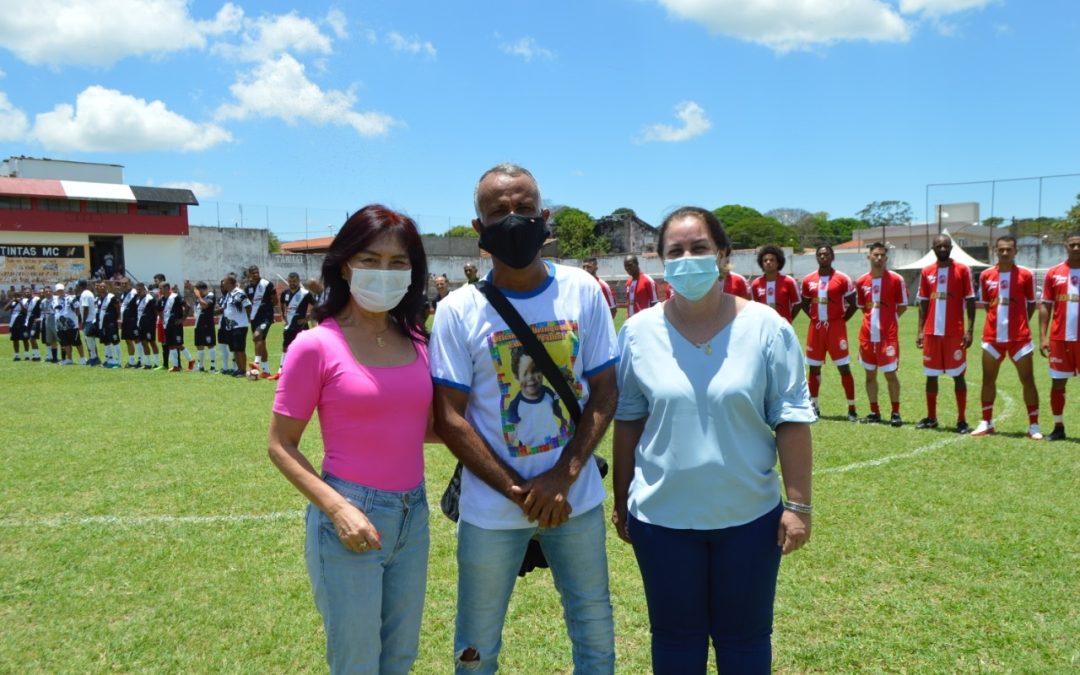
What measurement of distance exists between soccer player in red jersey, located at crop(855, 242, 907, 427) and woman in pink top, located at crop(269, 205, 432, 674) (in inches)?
332

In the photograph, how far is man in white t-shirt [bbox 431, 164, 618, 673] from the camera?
2738 mm

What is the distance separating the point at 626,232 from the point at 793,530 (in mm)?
81869

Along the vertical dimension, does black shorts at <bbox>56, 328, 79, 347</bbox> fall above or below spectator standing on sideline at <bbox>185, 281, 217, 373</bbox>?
below

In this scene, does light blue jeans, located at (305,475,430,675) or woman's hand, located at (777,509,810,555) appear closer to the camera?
light blue jeans, located at (305,475,430,675)

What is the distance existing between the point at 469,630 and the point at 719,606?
862 millimetres

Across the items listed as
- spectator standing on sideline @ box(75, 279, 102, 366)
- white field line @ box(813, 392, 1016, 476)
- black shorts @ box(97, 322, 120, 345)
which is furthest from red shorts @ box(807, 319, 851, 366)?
spectator standing on sideline @ box(75, 279, 102, 366)

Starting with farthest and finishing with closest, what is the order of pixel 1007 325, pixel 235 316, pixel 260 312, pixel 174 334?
1. pixel 174 334
2. pixel 235 316
3. pixel 260 312
4. pixel 1007 325

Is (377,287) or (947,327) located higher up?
(377,287)

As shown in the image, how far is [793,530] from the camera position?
271 cm

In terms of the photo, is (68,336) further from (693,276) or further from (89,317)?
(693,276)

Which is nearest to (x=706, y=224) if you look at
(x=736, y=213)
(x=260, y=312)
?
(x=260, y=312)

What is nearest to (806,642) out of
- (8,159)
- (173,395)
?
(173,395)

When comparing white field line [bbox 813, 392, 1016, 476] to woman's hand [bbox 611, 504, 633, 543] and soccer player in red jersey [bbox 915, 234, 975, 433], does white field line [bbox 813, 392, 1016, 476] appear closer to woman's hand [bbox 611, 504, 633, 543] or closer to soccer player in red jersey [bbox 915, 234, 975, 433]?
soccer player in red jersey [bbox 915, 234, 975, 433]

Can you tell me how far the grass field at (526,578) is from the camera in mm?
3869
